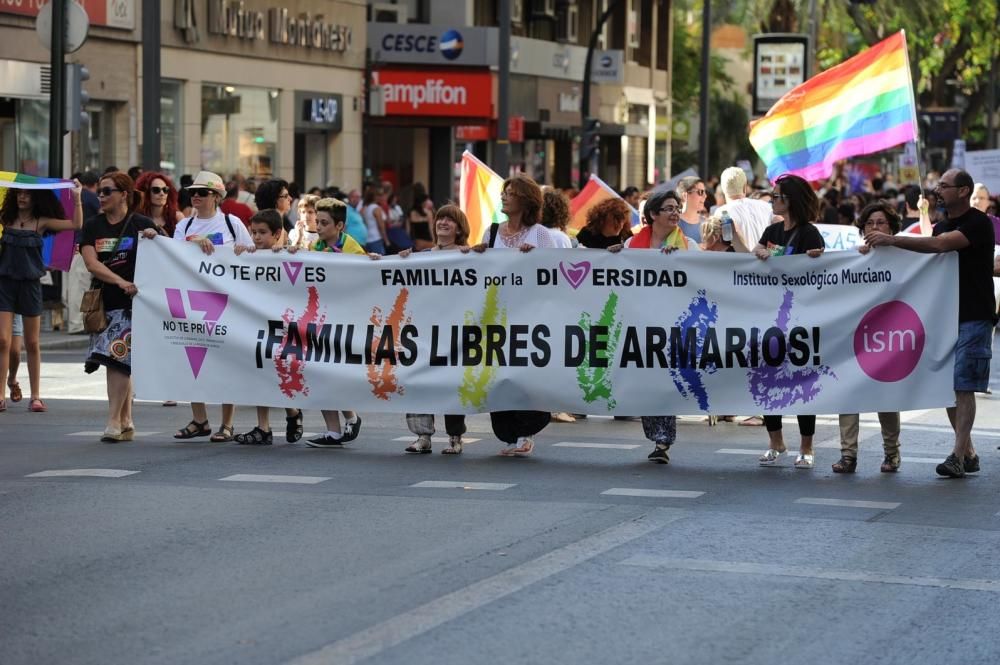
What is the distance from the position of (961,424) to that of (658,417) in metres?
1.88

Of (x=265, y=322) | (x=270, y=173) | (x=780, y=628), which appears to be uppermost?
Answer: (x=270, y=173)

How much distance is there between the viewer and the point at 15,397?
51.2 ft

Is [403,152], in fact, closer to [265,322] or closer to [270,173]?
[270,173]

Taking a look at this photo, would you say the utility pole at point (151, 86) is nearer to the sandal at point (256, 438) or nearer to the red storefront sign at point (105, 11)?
the red storefront sign at point (105, 11)

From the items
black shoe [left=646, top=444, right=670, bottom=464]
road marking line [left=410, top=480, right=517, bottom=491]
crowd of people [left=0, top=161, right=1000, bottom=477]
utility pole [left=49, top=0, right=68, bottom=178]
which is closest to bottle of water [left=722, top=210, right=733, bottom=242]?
crowd of people [left=0, top=161, right=1000, bottom=477]

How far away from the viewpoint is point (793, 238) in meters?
12.0

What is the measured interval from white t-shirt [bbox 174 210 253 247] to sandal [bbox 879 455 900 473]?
4469 millimetres

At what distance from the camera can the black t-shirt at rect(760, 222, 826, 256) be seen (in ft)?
39.1

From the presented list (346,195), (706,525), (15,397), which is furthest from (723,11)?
(706,525)

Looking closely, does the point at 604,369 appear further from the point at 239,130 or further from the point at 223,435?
the point at 239,130

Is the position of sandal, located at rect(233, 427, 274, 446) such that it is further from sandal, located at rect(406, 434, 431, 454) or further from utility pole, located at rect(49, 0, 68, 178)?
utility pole, located at rect(49, 0, 68, 178)

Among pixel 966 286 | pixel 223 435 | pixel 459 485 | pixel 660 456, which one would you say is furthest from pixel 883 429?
pixel 223 435

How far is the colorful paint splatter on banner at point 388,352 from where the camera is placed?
12453 millimetres

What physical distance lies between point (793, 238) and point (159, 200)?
14.6 feet
